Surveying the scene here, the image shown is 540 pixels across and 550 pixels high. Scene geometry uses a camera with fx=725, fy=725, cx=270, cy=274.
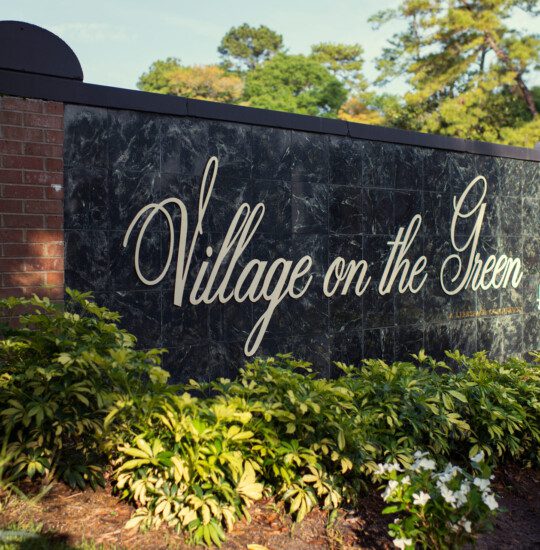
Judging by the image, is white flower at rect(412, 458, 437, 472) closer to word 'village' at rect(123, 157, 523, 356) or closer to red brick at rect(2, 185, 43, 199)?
word 'village' at rect(123, 157, 523, 356)

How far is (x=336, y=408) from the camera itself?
466 cm

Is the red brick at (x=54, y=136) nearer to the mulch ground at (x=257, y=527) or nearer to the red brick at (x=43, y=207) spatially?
the red brick at (x=43, y=207)

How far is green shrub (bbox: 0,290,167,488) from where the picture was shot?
412cm

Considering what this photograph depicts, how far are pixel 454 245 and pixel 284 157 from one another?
2.99m

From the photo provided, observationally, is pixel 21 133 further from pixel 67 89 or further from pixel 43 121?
pixel 67 89

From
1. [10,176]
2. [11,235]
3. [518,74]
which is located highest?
[518,74]

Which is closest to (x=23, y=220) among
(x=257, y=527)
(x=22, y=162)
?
(x=22, y=162)

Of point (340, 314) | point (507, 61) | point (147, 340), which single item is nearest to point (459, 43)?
point (507, 61)

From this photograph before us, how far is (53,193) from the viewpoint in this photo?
5883 mm

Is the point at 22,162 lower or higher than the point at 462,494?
higher

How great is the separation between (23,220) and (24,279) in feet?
1.54

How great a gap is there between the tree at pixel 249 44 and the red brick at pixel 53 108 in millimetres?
48902

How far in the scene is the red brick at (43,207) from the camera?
578cm

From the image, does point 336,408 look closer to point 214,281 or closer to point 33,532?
point 33,532
